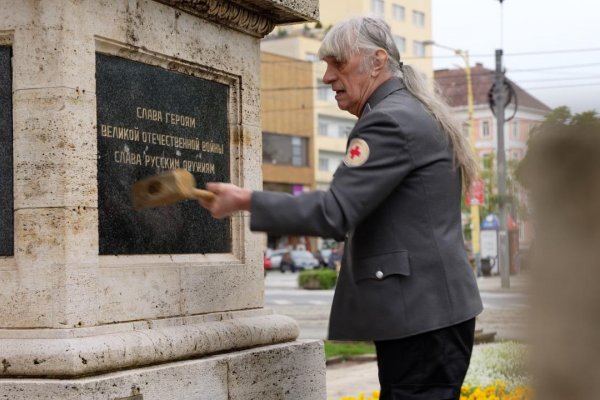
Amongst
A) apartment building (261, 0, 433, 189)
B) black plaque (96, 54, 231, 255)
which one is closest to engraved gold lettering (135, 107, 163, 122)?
black plaque (96, 54, 231, 255)

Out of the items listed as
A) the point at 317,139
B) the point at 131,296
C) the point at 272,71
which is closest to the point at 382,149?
the point at 131,296

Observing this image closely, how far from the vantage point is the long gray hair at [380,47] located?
298cm

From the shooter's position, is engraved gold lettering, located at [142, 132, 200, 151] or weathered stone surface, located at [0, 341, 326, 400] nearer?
weathered stone surface, located at [0, 341, 326, 400]

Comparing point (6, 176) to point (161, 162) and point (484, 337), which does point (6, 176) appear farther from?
point (484, 337)

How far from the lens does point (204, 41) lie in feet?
13.3

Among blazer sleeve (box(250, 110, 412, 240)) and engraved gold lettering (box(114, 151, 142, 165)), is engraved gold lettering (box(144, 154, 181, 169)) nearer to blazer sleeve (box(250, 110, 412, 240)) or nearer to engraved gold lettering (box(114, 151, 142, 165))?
engraved gold lettering (box(114, 151, 142, 165))

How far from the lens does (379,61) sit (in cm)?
302

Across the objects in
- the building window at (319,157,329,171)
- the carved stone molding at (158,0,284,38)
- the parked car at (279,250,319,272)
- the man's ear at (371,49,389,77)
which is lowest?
the parked car at (279,250,319,272)

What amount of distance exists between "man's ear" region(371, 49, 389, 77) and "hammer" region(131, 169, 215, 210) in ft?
2.16

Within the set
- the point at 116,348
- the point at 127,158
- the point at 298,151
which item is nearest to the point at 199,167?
the point at 127,158

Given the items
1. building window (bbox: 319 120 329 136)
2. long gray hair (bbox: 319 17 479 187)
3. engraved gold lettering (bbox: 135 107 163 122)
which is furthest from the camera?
building window (bbox: 319 120 329 136)

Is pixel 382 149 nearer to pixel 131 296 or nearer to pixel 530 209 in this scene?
pixel 131 296

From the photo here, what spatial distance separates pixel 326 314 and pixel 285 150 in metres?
39.2

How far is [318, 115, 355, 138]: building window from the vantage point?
63.4 metres
